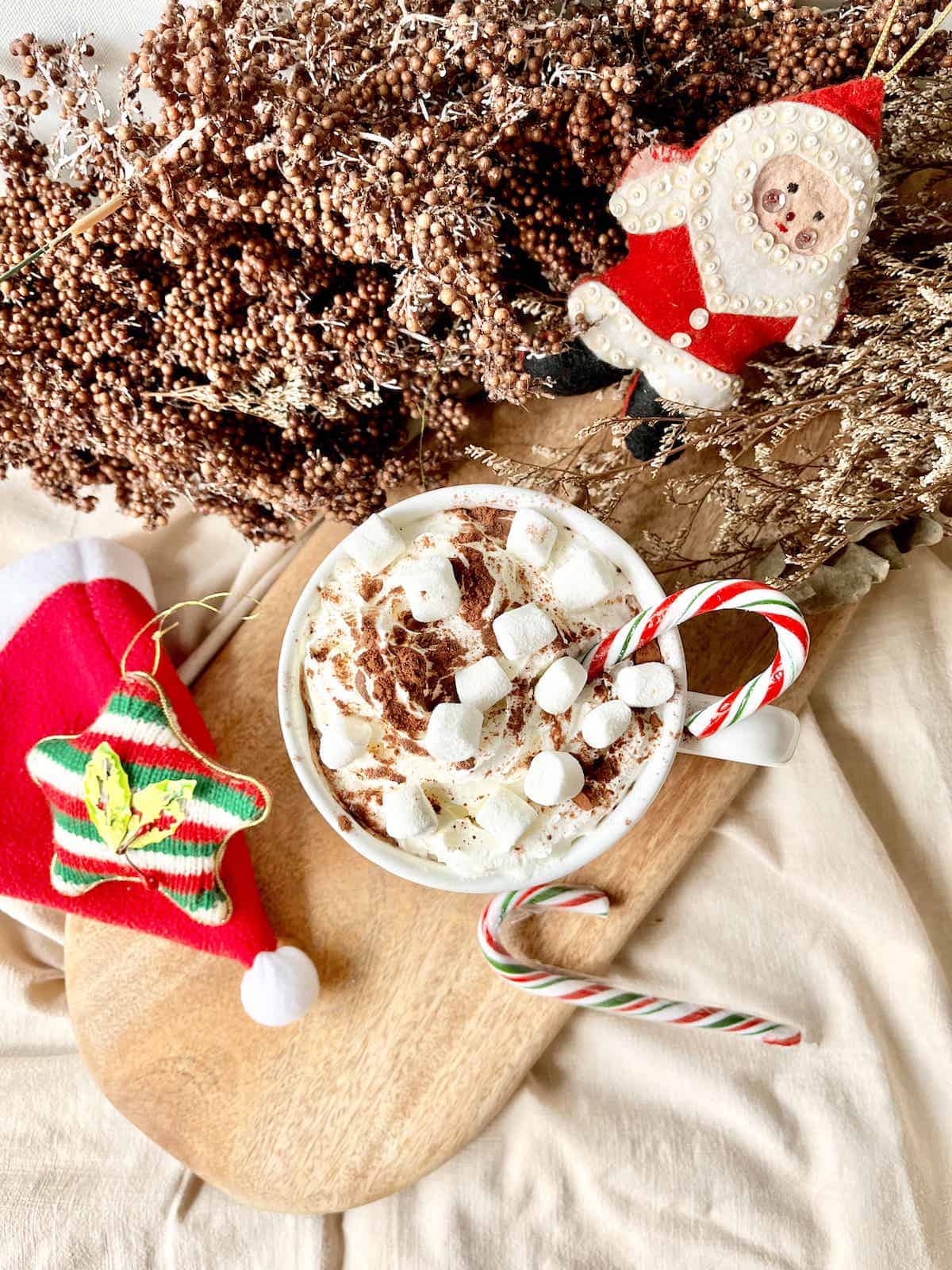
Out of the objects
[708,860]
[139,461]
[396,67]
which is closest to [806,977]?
[708,860]

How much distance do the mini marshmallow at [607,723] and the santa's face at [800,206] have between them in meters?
0.48

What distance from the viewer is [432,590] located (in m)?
0.98

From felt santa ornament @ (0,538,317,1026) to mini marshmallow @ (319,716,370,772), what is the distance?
17cm

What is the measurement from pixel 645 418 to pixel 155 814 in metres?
0.77

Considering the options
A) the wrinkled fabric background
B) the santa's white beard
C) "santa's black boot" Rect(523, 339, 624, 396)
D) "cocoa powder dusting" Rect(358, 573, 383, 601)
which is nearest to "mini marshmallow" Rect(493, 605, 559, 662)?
"cocoa powder dusting" Rect(358, 573, 383, 601)

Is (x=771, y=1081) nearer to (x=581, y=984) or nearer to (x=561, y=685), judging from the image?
(x=581, y=984)

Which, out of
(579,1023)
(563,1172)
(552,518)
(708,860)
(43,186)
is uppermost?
(43,186)

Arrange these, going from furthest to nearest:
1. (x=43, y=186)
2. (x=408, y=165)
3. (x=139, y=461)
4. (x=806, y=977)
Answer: (x=806, y=977) < (x=139, y=461) < (x=43, y=186) < (x=408, y=165)

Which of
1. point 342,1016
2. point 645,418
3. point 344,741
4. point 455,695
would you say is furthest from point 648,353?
point 342,1016

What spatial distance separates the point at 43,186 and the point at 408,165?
1.34 ft

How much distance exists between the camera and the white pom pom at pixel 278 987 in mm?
1195

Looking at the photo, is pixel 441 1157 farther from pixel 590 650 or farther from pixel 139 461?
pixel 139 461

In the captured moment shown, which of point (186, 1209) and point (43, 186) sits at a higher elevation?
point (43, 186)

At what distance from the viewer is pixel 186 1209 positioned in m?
1.40
